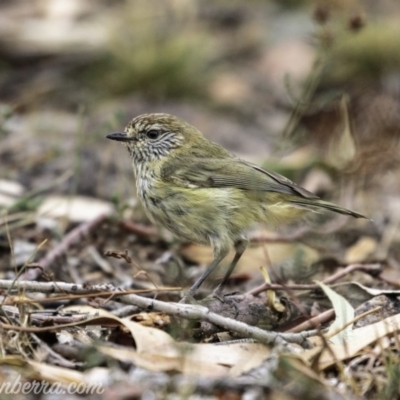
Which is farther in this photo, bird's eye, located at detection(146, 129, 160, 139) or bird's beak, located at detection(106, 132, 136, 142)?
bird's eye, located at detection(146, 129, 160, 139)

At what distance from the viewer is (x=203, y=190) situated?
5.53 meters

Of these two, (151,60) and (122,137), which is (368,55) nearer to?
(151,60)

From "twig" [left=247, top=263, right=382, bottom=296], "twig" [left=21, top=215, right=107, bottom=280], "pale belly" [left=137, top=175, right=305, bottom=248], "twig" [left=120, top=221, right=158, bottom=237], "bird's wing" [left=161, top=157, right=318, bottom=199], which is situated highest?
"bird's wing" [left=161, top=157, right=318, bottom=199]

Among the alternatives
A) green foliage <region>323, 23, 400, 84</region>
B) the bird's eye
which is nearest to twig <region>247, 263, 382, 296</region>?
the bird's eye

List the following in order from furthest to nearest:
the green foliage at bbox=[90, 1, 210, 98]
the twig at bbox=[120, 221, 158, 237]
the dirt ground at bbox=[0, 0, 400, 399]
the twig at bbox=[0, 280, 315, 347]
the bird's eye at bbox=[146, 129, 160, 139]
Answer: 1. the green foliage at bbox=[90, 1, 210, 98]
2. the twig at bbox=[120, 221, 158, 237]
3. the bird's eye at bbox=[146, 129, 160, 139]
4. the twig at bbox=[0, 280, 315, 347]
5. the dirt ground at bbox=[0, 0, 400, 399]

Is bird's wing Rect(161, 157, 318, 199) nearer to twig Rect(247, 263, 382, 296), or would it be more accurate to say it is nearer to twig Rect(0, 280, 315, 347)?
twig Rect(247, 263, 382, 296)

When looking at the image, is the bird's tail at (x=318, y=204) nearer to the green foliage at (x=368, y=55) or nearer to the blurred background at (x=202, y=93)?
the blurred background at (x=202, y=93)

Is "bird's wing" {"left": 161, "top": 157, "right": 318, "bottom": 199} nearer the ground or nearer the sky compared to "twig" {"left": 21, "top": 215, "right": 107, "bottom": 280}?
nearer the sky

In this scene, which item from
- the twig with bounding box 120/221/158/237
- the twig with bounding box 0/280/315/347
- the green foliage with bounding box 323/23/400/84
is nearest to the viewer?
the twig with bounding box 0/280/315/347

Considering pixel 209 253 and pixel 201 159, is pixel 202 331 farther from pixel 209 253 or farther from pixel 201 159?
pixel 209 253

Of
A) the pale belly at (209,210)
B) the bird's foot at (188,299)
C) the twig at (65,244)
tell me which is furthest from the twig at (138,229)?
the bird's foot at (188,299)

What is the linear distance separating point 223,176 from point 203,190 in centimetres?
21

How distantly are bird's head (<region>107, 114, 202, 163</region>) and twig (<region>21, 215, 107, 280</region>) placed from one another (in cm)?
69

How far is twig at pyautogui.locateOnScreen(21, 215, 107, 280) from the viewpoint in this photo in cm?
533
